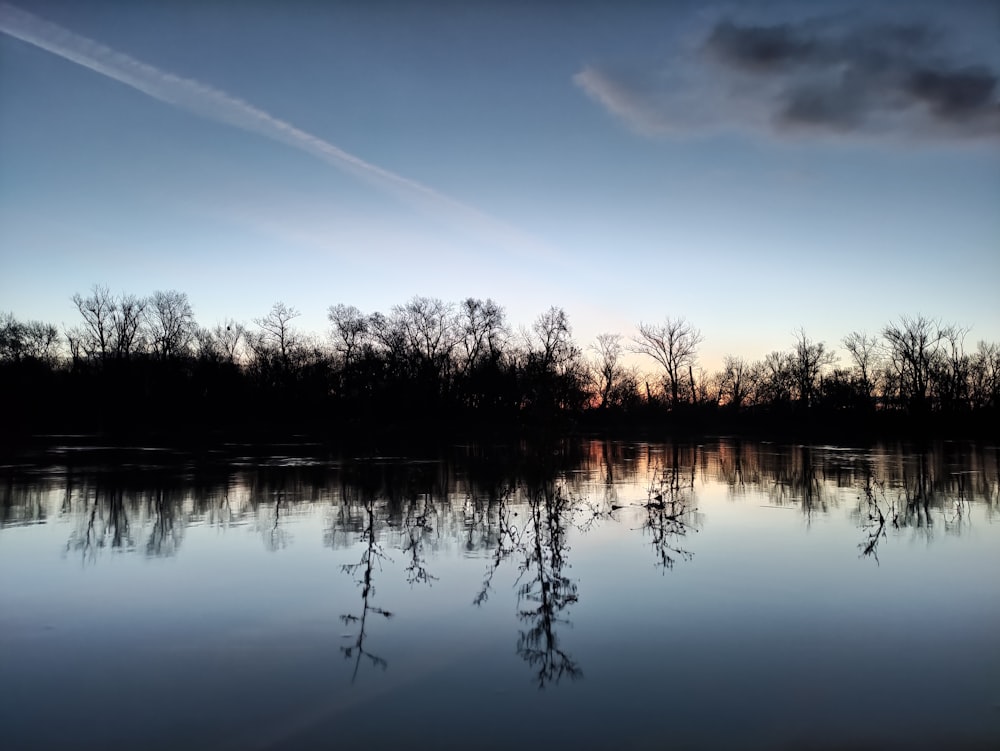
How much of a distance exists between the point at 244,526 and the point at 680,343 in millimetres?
79423

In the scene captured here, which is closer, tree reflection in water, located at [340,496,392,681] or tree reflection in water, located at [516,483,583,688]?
tree reflection in water, located at [516,483,583,688]

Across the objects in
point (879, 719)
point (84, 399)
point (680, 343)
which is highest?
point (680, 343)

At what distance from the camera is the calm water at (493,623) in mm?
5348

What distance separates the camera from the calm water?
5.35 metres

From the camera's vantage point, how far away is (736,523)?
14.3 meters

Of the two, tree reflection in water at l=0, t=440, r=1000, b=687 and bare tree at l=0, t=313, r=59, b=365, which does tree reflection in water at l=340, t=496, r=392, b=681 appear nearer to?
tree reflection in water at l=0, t=440, r=1000, b=687

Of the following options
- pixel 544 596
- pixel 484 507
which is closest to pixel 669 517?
pixel 484 507

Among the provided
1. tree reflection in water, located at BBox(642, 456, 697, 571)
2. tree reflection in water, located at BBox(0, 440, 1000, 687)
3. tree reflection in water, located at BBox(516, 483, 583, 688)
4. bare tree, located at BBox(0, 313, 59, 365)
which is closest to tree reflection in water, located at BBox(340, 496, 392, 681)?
tree reflection in water, located at BBox(0, 440, 1000, 687)

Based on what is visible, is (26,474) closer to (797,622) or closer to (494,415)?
(797,622)

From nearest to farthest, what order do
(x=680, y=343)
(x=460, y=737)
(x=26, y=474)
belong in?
1. (x=460, y=737)
2. (x=26, y=474)
3. (x=680, y=343)

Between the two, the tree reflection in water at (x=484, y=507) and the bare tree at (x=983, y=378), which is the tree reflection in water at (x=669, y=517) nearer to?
the tree reflection in water at (x=484, y=507)

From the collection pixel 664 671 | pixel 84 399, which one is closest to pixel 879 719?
pixel 664 671

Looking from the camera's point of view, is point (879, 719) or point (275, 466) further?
point (275, 466)

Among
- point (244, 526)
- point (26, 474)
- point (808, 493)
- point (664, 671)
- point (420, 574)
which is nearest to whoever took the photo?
point (664, 671)
